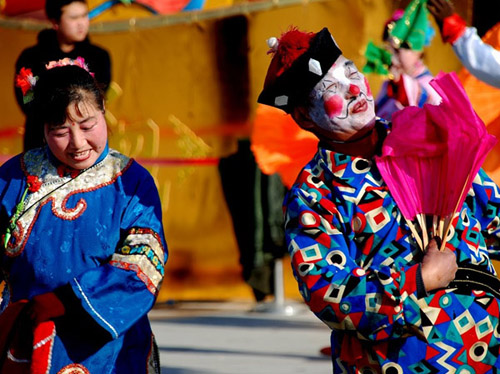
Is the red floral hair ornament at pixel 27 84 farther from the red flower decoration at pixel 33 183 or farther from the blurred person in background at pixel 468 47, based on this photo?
the blurred person in background at pixel 468 47

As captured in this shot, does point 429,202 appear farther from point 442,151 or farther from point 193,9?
point 193,9

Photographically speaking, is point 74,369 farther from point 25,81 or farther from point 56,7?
point 56,7

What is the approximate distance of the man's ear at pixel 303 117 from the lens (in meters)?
3.11

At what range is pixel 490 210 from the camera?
307 cm

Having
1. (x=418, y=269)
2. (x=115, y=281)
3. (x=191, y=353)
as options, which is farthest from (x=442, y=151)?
Result: (x=191, y=353)

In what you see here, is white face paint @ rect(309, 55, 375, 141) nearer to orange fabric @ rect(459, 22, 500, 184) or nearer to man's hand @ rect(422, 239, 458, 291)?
man's hand @ rect(422, 239, 458, 291)

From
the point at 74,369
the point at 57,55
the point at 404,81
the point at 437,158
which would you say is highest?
the point at 437,158

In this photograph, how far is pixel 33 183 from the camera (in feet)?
11.3

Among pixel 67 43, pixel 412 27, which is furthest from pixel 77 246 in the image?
Answer: pixel 412 27

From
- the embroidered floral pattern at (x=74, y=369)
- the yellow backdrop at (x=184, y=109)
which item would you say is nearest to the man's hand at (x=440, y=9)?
the embroidered floral pattern at (x=74, y=369)

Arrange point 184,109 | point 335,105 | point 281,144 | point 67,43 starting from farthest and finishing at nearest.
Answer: point 184,109, point 67,43, point 281,144, point 335,105

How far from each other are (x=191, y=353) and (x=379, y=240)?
12.4 feet

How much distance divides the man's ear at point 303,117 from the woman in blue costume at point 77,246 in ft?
1.89

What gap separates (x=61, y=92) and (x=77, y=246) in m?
0.48
